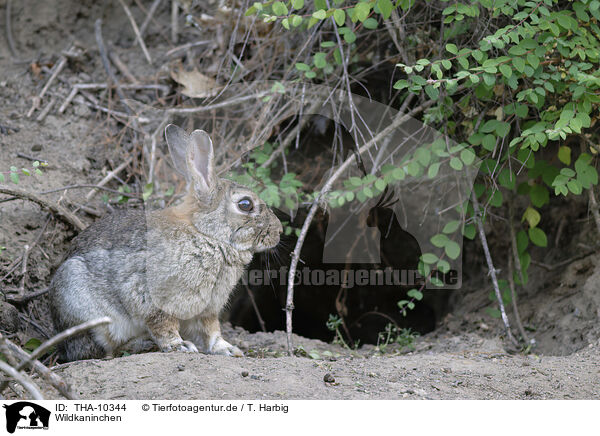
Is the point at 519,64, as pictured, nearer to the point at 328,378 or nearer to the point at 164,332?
the point at 328,378

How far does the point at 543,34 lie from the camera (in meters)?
4.14

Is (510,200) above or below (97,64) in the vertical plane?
below

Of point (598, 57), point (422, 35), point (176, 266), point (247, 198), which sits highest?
point (422, 35)

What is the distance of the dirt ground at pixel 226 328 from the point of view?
136 inches

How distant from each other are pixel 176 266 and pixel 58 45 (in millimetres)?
3738

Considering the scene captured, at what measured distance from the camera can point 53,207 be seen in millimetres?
4949

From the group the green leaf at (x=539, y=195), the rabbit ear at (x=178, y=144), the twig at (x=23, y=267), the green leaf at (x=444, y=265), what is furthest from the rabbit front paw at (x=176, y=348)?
the green leaf at (x=539, y=195)

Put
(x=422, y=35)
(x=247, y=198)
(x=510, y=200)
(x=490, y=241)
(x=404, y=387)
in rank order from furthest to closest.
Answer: (x=490, y=241)
(x=510, y=200)
(x=422, y=35)
(x=247, y=198)
(x=404, y=387)

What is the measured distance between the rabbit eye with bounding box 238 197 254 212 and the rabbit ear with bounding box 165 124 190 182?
1.45 feet

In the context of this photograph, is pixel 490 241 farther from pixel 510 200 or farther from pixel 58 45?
pixel 58 45

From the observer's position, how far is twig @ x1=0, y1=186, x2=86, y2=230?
4.64 meters

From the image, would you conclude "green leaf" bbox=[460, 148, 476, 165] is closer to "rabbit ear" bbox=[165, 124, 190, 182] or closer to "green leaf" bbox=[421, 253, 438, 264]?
"green leaf" bbox=[421, 253, 438, 264]

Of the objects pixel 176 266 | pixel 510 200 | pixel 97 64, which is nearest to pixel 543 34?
pixel 510 200
